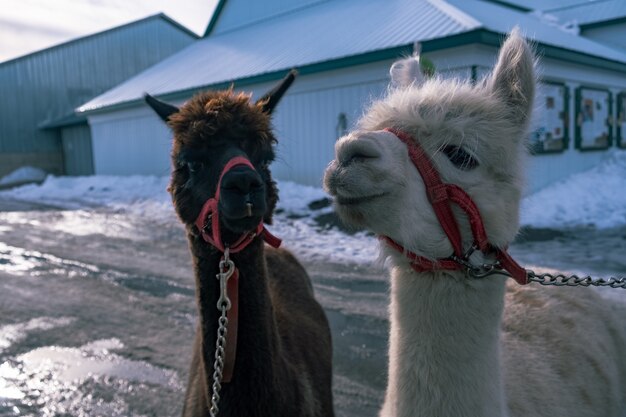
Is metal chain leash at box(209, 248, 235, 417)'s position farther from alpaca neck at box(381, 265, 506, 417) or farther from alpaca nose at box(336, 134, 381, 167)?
alpaca nose at box(336, 134, 381, 167)

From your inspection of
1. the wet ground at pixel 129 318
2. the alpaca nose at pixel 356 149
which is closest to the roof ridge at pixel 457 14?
the wet ground at pixel 129 318

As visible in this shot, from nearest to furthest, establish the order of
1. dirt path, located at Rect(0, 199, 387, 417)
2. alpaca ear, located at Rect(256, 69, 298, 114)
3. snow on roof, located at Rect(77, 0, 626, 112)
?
alpaca ear, located at Rect(256, 69, 298, 114), dirt path, located at Rect(0, 199, 387, 417), snow on roof, located at Rect(77, 0, 626, 112)

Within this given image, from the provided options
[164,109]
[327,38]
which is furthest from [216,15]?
[164,109]

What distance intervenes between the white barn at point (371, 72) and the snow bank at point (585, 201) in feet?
1.97

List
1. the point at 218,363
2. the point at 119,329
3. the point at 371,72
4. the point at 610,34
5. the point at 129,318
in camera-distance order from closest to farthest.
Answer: the point at 218,363 → the point at 119,329 → the point at 129,318 → the point at 371,72 → the point at 610,34

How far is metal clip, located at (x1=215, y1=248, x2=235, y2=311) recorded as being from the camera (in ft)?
7.88

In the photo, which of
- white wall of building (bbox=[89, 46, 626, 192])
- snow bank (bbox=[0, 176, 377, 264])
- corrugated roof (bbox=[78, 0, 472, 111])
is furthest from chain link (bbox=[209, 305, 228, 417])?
corrugated roof (bbox=[78, 0, 472, 111])

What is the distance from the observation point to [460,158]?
178 cm

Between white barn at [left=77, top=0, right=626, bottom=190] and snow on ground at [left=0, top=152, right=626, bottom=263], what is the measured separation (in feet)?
3.15

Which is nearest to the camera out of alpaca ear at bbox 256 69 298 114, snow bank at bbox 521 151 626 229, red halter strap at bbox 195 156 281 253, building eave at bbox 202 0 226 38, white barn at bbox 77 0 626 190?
red halter strap at bbox 195 156 281 253

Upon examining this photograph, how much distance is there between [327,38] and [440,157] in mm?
16393

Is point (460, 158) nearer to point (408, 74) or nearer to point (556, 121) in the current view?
point (408, 74)

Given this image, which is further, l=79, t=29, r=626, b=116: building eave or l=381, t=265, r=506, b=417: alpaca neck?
l=79, t=29, r=626, b=116: building eave

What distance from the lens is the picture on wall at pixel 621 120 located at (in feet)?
56.6
